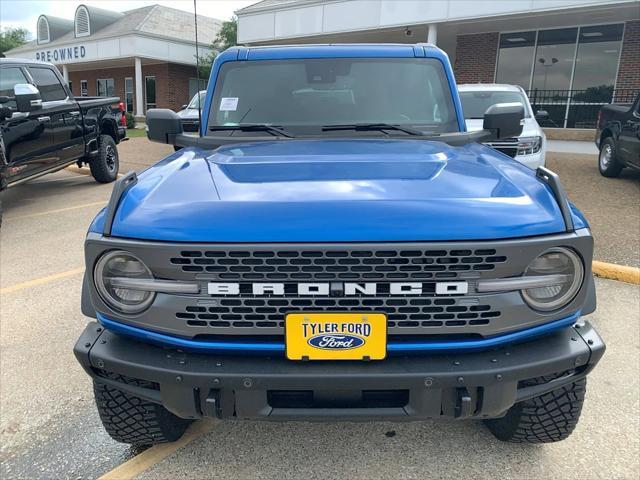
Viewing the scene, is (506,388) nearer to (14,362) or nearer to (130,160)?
(14,362)

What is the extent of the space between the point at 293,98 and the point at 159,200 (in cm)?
153

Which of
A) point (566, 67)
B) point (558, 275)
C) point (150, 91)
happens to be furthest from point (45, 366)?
point (150, 91)

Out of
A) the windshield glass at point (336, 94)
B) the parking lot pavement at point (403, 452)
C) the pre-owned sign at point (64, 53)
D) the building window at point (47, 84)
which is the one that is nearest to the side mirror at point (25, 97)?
the building window at point (47, 84)

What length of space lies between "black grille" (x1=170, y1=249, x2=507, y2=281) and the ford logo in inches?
8.1

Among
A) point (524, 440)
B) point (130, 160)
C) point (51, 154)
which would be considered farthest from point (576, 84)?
point (524, 440)

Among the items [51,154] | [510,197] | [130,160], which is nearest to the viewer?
[510,197]

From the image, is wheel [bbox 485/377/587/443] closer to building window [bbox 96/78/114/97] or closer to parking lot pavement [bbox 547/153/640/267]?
parking lot pavement [bbox 547/153/640/267]

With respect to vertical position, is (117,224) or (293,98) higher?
(293,98)

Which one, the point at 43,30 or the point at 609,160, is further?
the point at 43,30

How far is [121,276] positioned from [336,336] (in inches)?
31.6

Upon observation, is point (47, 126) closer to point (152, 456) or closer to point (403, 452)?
point (152, 456)

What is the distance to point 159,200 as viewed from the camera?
2.03m

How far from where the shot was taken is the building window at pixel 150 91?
3002 centimetres

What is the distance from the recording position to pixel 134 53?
26703mm
